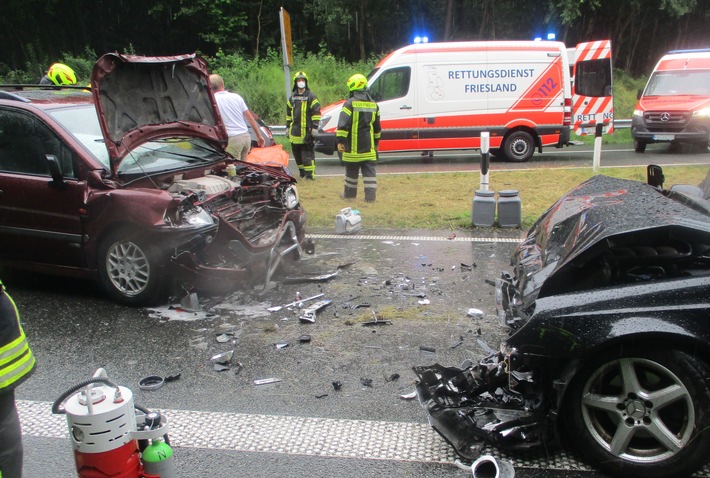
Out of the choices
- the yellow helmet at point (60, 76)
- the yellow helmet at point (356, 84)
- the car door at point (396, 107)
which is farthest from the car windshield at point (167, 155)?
the car door at point (396, 107)

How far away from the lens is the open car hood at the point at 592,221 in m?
3.29

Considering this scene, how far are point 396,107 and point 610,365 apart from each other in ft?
38.8

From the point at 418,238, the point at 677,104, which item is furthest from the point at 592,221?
the point at 677,104

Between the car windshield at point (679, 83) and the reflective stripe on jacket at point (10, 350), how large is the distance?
1637 cm

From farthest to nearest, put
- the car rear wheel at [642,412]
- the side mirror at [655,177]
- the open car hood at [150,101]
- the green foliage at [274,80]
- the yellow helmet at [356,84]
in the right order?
1. the green foliage at [274,80]
2. the yellow helmet at [356,84]
3. the open car hood at [150,101]
4. the side mirror at [655,177]
5. the car rear wheel at [642,412]

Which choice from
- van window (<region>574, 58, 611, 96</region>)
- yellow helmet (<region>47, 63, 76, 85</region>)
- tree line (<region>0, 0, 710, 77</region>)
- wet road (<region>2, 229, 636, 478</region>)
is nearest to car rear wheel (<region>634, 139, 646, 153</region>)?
van window (<region>574, 58, 611, 96</region>)

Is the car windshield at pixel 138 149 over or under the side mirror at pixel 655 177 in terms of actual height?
over

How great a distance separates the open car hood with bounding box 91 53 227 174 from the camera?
5527 mm

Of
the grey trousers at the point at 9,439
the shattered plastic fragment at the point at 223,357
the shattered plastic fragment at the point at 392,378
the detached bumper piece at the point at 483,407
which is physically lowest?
the shattered plastic fragment at the point at 392,378

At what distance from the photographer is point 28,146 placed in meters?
5.81

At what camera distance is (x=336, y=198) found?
1045 cm

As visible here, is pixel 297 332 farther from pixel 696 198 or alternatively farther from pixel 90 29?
pixel 90 29

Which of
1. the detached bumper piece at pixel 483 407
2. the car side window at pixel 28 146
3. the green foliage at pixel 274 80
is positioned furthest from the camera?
the green foliage at pixel 274 80

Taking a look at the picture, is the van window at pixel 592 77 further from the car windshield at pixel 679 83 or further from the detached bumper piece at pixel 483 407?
the detached bumper piece at pixel 483 407
